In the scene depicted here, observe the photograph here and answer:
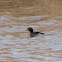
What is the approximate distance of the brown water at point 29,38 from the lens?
841cm

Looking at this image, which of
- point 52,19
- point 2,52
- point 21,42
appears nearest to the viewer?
point 2,52

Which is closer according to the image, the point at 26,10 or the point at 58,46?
the point at 58,46

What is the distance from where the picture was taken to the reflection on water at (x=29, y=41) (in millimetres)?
8350

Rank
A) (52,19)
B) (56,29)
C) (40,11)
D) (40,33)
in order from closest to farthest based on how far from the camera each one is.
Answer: (40,33)
(56,29)
(52,19)
(40,11)

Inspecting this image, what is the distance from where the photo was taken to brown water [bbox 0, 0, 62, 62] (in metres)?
8.41

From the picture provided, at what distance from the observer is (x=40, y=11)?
17.8 metres

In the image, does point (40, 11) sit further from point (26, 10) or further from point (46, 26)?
point (46, 26)

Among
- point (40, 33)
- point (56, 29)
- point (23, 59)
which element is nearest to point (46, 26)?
point (56, 29)

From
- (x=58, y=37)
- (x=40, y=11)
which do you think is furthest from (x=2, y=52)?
(x=40, y=11)

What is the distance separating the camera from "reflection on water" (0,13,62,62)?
835 cm

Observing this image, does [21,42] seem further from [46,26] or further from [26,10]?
[26,10]

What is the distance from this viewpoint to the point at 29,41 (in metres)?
10.5

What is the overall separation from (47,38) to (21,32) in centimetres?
152

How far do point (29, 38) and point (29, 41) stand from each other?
563 mm
